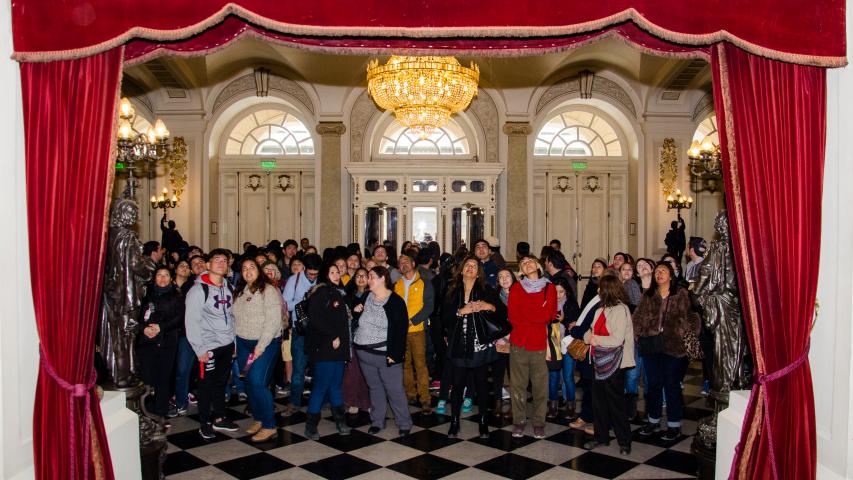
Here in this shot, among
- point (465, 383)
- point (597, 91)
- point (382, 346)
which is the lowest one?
point (465, 383)

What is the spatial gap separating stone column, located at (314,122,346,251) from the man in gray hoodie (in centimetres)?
836

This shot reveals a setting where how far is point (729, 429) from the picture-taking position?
4.05 metres

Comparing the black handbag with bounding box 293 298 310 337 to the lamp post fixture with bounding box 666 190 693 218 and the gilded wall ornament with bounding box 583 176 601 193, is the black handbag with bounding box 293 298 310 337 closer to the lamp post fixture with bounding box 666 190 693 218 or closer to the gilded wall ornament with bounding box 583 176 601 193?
the lamp post fixture with bounding box 666 190 693 218

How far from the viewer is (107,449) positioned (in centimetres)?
362

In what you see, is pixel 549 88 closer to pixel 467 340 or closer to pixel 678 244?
pixel 678 244

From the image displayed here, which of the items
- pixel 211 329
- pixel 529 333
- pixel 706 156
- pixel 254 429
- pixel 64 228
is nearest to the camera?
pixel 64 228

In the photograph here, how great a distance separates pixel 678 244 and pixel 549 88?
13.0 ft

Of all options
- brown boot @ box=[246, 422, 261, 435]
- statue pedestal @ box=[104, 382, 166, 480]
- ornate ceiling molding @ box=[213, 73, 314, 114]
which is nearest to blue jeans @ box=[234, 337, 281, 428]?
brown boot @ box=[246, 422, 261, 435]

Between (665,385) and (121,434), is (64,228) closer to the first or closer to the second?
(121,434)

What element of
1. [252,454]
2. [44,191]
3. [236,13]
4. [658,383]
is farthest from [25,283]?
[658,383]

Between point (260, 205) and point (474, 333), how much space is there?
409 inches

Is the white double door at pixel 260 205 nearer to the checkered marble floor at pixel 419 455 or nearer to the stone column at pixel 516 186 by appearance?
the stone column at pixel 516 186

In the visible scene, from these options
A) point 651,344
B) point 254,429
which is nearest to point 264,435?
point 254,429

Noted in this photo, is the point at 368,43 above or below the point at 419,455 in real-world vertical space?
above
